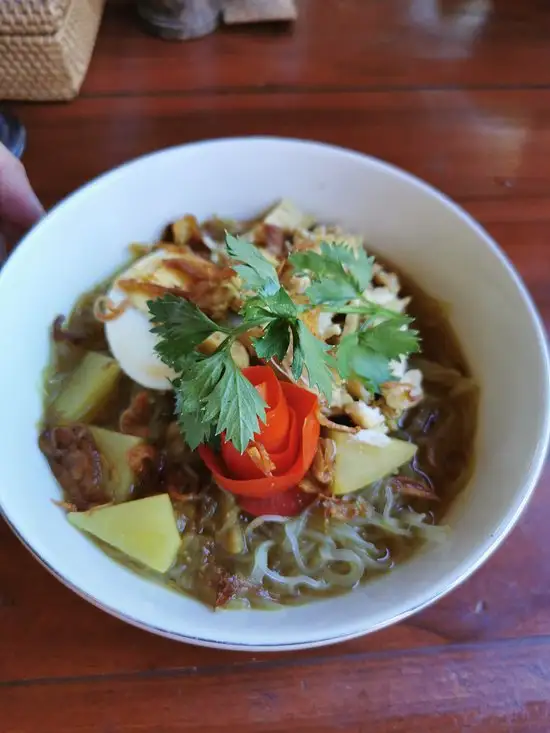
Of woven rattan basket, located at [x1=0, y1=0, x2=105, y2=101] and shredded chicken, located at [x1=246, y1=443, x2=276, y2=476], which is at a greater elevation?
woven rattan basket, located at [x1=0, y1=0, x2=105, y2=101]

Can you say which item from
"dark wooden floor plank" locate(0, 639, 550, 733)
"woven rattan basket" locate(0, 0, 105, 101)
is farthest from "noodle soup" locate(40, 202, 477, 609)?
"woven rattan basket" locate(0, 0, 105, 101)

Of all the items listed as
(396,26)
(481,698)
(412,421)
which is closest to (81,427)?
(412,421)

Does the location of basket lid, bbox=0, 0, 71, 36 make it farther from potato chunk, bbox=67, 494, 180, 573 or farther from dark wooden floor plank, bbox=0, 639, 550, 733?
dark wooden floor plank, bbox=0, 639, 550, 733

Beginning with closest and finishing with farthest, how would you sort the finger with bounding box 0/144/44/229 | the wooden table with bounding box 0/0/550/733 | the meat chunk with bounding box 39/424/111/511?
the wooden table with bounding box 0/0/550/733 < the meat chunk with bounding box 39/424/111/511 < the finger with bounding box 0/144/44/229

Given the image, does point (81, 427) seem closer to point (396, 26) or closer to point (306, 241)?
point (306, 241)

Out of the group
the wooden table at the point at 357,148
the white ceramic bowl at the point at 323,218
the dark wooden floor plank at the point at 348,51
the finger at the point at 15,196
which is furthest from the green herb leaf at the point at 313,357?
the dark wooden floor plank at the point at 348,51

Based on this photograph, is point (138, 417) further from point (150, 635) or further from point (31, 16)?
point (31, 16)

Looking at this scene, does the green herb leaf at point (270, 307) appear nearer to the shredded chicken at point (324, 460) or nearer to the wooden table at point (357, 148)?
the shredded chicken at point (324, 460)
